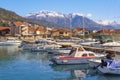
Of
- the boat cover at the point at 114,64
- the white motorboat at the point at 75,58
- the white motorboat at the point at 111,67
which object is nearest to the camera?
the white motorboat at the point at 111,67

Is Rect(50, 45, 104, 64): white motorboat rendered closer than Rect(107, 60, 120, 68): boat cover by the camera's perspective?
No

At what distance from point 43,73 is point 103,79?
8010 millimetres

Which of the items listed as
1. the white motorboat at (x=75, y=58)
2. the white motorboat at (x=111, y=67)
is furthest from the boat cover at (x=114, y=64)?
the white motorboat at (x=75, y=58)

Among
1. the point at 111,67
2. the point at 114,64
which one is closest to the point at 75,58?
the point at 114,64

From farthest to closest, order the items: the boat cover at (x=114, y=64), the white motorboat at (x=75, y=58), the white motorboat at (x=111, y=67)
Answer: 1. the white motorboat at (x=75, y=58)
2. the boat cover at (x=114, y=64)
3. the white motorboat at (x=111, y=67)

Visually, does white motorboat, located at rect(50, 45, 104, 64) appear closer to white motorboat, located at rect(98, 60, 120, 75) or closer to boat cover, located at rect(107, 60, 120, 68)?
white motorboat, located at rect(98, 60, 120, 75)

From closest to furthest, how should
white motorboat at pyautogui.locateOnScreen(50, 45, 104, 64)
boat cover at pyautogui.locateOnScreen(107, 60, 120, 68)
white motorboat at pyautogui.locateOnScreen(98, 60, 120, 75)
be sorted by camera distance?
white motorboat at pyautogui.locateOnScreen(98, 60, 120, 75) → boat cover at pyautogui.locateOnScreen(107, 60, 120, 68) → white motorboat at pyautogui.locateOnScreen(50, 45, 104, 64)

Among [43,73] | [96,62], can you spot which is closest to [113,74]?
[96,62]

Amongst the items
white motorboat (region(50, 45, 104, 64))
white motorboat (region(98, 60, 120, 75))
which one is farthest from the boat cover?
white motorboat (region(50, 45, 104, 64))

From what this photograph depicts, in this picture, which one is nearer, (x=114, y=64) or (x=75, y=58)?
(x=114, y=64)

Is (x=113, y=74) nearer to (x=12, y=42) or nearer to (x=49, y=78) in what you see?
(x=49, y=78)

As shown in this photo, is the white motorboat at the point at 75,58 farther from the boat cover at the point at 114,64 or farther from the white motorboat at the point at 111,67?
the boat cover at the point at 114,64

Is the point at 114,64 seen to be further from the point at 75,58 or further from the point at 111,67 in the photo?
the point at 75,58

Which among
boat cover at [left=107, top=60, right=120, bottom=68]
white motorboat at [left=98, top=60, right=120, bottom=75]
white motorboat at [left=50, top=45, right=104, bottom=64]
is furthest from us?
white motorboat at [left=50, top=45, right=104, bottom=64]
